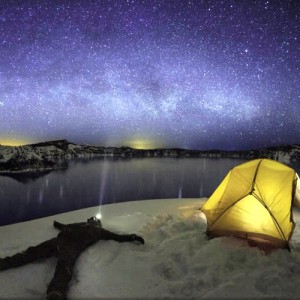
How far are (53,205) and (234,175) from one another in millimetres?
20965

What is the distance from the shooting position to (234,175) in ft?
29.3

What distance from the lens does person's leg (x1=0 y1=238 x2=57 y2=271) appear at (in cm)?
581

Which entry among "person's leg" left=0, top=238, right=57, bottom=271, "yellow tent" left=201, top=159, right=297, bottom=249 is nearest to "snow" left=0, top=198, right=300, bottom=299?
"person's leg" left=0, top=238, right=57, bottom=271

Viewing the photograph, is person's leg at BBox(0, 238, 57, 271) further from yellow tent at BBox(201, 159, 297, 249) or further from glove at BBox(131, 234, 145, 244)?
yellow tent at BBox(201, 159, 297, 249)

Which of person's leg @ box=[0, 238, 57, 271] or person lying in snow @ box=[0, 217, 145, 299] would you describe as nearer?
person lying in snow @ box=[0, 217, 145, 299]

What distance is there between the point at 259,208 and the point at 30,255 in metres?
5.86

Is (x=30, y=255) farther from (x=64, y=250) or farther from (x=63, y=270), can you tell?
(x=63, y=270)

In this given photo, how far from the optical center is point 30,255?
6008mm

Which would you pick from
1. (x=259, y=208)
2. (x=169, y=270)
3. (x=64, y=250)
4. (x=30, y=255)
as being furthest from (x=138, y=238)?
(x=259, y=208)

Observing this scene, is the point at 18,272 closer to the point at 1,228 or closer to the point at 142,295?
the point at 142,295

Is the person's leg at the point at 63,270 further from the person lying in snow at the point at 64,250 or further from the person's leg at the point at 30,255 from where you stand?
the person's leg at the point at 30,255

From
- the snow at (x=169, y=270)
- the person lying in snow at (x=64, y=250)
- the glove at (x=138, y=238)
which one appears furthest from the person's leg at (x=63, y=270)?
the glove at (x=138, y=238)

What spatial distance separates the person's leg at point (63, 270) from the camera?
4651 millimetres

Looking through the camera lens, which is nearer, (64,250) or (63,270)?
(63,270)
